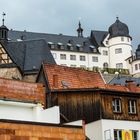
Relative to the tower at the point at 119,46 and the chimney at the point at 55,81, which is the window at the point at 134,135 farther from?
the tower at the point at 119,46

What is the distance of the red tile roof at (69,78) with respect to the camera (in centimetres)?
4806

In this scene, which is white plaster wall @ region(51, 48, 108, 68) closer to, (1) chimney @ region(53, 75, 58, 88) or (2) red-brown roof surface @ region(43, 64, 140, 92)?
(2) red-brown roof surface @ region(43, 64, 140, 92)

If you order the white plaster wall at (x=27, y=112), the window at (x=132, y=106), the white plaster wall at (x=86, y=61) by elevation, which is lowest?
the white plaster wall at (x=27, y=112)

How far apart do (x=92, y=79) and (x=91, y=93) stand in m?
10.6

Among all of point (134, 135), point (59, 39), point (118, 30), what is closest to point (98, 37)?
point (118, 30)

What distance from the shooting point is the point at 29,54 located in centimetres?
7325

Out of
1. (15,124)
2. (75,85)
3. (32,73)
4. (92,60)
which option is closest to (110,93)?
(75,85)

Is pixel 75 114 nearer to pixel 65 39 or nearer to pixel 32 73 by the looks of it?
pixel 32 73

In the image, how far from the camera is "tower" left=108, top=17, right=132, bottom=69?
116m

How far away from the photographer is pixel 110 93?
42688 mm

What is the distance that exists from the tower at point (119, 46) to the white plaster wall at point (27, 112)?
81.8 meters

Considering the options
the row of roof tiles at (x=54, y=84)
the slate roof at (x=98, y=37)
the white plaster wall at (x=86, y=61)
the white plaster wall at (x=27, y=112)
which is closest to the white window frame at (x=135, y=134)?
the row of roof tiles at (x=54, y=84)

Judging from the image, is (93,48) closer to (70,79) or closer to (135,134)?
(70,79)

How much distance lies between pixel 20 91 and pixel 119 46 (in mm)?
83226
